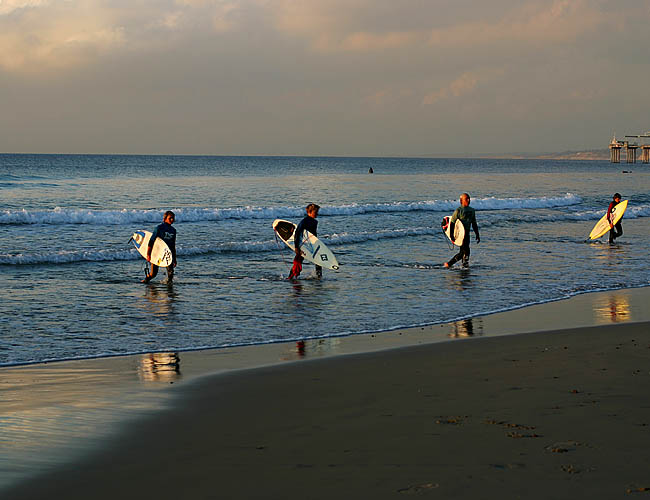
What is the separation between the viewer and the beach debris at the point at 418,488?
4465 mm

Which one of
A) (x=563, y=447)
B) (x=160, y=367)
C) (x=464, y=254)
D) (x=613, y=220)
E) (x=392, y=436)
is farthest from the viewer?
(x=613, y=220)

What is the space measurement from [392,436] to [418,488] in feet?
3.36

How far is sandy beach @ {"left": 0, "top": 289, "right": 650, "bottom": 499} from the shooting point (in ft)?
15.1

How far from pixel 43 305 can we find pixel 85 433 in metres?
7.32

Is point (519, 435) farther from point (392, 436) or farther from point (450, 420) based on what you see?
point (392, 436)

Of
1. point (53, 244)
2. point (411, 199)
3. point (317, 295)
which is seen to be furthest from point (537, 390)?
point (411, 199)

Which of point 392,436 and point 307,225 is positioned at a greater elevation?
point 307,225

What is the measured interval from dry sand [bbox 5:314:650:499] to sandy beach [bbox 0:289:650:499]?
0.01 meters

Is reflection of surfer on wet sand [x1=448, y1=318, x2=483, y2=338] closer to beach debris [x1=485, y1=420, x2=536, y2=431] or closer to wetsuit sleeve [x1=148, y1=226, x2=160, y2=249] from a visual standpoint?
beach debris [x1=485, y1=420, x2=536, y2=431]

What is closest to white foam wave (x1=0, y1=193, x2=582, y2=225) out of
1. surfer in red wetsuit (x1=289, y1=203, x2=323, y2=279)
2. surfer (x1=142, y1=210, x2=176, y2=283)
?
surfer (x1=142, y1=210, x2=176, y2=283)

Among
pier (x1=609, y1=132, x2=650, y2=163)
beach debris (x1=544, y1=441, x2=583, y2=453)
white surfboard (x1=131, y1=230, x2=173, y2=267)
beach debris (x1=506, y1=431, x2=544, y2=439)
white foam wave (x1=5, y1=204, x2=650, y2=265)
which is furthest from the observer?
pier (x1=609, y1=132, x2=650, y2=163)

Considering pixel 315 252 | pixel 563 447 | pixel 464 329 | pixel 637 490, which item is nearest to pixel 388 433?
pixel 563 447

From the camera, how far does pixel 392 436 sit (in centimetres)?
554

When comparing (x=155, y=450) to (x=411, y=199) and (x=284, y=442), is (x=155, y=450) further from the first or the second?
(x=411, y=199)
